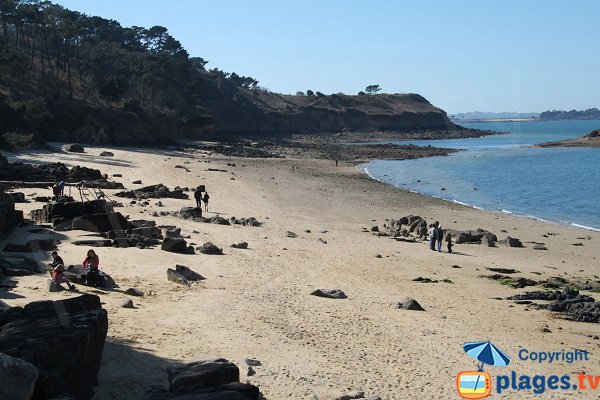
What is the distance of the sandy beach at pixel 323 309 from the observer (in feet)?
35.2

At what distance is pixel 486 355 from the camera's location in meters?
11.5

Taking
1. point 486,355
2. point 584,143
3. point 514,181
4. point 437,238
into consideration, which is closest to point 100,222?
point 437,238

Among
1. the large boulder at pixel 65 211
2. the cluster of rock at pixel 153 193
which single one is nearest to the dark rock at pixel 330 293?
the large boulder at pixel 65 211

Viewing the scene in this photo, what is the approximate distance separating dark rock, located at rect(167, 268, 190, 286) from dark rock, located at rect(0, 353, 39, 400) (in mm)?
8493

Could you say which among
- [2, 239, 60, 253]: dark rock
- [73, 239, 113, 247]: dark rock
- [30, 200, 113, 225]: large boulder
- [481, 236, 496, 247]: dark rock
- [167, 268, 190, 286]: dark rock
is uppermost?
[30, 200, 113, 225]: large boulder

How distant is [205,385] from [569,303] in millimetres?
11972

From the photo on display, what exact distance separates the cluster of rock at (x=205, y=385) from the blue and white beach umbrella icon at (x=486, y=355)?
15.0ft

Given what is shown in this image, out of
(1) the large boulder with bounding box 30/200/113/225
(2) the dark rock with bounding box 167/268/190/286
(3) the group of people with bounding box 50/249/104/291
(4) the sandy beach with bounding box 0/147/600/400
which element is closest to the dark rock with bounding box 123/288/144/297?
(4) the sandy beach with bounding box 0/147/600/400

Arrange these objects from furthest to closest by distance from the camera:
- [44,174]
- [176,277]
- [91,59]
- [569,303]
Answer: [91,59], [44,174], [569,303], [176,277]

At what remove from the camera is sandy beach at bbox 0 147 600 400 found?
10734mm

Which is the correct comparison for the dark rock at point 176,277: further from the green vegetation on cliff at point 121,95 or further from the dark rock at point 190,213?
the green vegetation on cliff at point 121,95

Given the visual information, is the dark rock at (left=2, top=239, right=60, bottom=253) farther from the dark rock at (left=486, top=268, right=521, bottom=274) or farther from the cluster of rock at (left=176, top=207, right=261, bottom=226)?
the dark rock at (left=486, top=268, right=521, bottom=274)

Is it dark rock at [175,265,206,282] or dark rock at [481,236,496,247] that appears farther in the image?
dark rock at [481,236,496,247]

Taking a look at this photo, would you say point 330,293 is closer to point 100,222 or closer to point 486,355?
point 486,355
